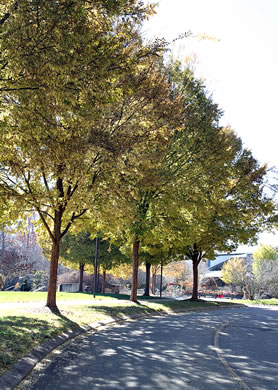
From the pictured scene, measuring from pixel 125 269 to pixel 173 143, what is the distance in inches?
1136

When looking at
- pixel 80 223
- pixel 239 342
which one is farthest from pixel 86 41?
pixel 80 223

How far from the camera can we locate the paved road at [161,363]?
20.8 feet

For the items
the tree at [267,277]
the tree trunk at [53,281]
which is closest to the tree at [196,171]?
the tree trunk at [53,281]

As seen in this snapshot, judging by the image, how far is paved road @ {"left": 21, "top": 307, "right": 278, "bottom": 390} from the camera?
6.35m

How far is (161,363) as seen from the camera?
7.80m

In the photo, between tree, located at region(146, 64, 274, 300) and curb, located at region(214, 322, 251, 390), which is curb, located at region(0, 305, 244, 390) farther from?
tree, located at region(146, 64, 274, 300)

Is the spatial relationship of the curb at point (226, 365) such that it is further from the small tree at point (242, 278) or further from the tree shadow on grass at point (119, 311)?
the small tree at point (242, 278)

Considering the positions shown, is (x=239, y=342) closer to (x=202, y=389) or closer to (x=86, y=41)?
(x=202, y=389)

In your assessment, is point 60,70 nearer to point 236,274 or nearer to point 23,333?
point 23,333

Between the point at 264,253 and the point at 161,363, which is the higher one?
the point at 264,253

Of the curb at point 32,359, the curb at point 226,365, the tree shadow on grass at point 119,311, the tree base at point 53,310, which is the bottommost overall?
the curb at point 226,365

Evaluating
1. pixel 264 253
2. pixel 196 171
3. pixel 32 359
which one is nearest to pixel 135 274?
pixel 196 171

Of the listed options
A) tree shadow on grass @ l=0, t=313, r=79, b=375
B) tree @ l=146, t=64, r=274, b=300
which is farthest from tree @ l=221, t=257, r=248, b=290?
tree shadow on grass @ l=0, t=313, r=79, b=375

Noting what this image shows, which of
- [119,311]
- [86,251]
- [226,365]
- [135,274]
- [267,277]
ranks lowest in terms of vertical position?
[226,365]
